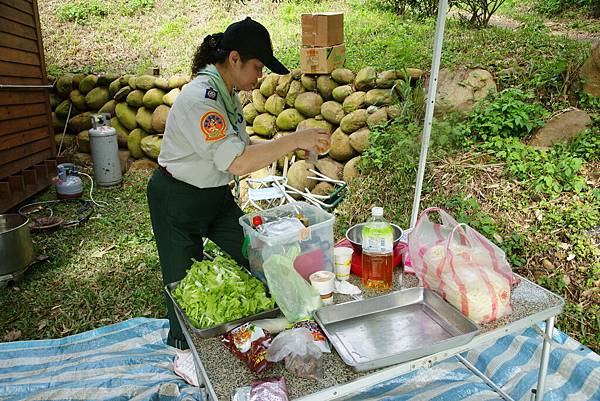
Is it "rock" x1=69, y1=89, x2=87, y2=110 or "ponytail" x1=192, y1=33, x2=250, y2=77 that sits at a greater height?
"ponytail" x1=192, y1=33, x2=250, y2=77

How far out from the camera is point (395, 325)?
178 centimetres

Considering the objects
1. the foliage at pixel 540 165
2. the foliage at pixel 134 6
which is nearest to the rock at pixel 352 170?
the foliage at pixel 540 165

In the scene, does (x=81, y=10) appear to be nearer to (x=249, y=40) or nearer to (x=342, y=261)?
(x=249, y=40)

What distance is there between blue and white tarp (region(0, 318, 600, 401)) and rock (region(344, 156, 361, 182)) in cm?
265

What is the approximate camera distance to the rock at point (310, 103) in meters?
5.69

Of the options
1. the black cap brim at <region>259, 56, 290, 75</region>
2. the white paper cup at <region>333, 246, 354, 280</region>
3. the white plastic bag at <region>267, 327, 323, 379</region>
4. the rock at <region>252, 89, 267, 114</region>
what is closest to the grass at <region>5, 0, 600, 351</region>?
the rock at <region>252, 89, 267, 114</region>

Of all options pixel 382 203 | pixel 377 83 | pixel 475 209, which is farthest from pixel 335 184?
pixel 475 209

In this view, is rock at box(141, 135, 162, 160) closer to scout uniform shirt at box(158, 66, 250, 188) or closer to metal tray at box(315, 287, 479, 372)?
scout uniform shirt at box(158, 66, 250, 188)

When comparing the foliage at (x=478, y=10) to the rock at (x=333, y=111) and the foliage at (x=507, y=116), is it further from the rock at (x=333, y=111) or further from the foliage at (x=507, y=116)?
the rock at (x=333, y=111)

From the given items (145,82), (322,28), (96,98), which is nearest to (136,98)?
(145,82)

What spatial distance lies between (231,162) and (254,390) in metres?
1.12

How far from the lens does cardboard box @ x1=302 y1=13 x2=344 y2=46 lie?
5.20 metres

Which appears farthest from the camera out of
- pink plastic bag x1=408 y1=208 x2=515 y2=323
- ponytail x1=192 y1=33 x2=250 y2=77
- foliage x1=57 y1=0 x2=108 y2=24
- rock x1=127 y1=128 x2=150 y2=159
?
foliage x1=57 y1=0 x2=108 y2=24

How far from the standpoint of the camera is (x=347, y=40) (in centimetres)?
714
